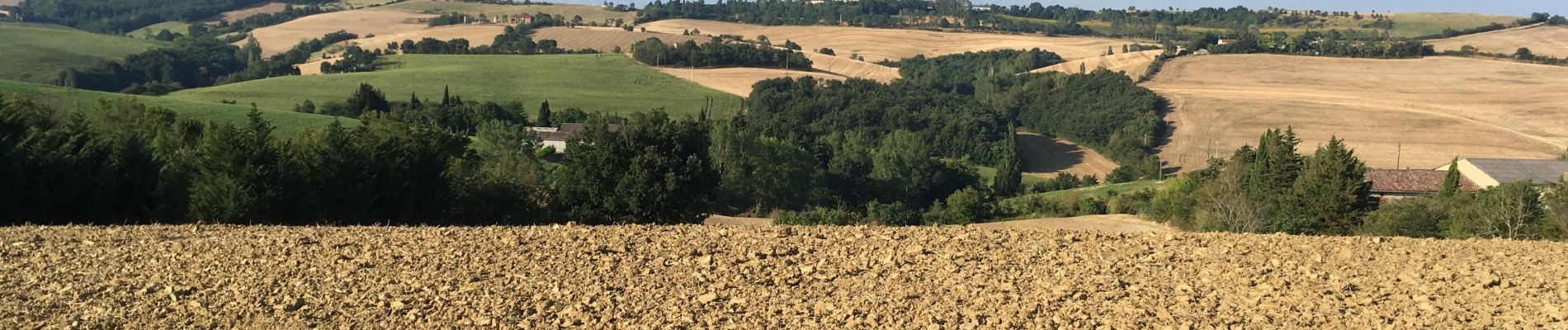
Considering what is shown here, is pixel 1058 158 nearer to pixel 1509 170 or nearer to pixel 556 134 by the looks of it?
pixel 1509 170

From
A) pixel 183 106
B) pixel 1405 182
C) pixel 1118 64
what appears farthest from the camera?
pixel 1118 64

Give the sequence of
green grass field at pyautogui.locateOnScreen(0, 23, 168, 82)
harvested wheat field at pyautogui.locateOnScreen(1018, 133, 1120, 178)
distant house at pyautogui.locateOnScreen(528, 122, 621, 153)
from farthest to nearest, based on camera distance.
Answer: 1. green grass field at pyautogui.locateOnScreen(0, 23, 168, 82)
2. harvested wheat field at pyautogui.locateOnScreen(1018, 133, 1120, 178)
3. distant house at pyautogui.locateOnScreen(528, 122, 621, 153)

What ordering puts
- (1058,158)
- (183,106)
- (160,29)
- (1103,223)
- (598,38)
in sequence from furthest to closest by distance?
(160,29) → (598,38) → (1058,158) → (183,106) → (1103,223)

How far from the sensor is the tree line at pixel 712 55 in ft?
420

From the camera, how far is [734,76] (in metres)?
125

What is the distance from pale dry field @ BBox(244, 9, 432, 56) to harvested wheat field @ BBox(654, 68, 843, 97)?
35311 millimetres

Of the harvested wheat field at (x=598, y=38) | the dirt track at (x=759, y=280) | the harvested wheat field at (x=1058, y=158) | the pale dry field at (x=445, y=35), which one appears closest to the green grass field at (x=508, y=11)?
the harvested wheat field at (x=598, y=38)

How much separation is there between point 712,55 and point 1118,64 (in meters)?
48.8

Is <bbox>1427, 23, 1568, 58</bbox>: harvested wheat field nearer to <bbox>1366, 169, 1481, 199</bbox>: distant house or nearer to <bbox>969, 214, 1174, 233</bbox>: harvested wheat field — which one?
<bbox>1366, 169, 1481, 199</bbox>: distant house

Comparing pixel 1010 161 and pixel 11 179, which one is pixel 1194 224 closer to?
pixel 11 179

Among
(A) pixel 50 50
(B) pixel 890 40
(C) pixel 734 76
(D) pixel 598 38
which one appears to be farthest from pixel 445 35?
(B) pixel 890 40

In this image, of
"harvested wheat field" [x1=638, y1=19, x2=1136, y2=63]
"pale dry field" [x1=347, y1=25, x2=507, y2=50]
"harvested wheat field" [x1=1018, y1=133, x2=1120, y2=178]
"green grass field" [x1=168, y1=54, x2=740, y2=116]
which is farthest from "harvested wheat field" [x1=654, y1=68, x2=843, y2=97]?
"pale dry field" [x1=347, y1=25, x2=507, y2=50]

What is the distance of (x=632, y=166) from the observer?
29.4 meters

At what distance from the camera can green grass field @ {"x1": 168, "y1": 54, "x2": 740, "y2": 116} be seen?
96.1 metres
